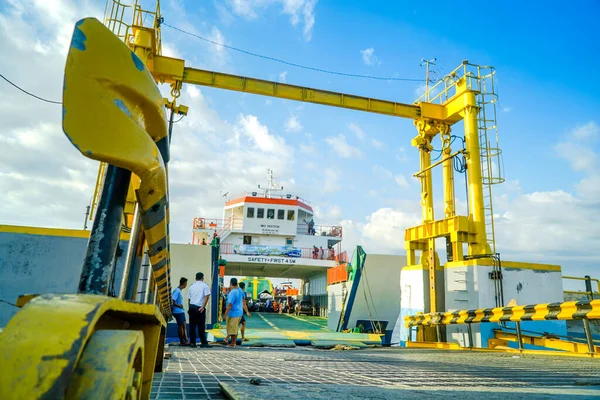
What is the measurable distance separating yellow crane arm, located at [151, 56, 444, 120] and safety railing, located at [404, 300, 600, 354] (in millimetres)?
6857

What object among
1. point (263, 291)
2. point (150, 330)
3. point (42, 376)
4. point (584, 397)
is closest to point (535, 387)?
point (584, 397)

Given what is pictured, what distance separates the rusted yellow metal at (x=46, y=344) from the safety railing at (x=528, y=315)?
703 cm

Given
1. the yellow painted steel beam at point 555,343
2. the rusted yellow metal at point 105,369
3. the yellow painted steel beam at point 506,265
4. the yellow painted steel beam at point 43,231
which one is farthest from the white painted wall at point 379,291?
the rusted yellow metal at point 105,369

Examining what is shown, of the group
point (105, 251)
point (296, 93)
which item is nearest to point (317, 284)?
point (296, 93)

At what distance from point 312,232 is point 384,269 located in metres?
12.4

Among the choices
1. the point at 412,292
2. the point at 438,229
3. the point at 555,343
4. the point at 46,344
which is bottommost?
the point at 555,343

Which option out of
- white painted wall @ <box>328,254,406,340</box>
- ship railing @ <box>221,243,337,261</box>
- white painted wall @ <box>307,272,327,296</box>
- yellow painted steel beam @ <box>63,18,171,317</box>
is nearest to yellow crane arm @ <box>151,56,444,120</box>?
white painted wall @ <box>328,254,406,340</box>

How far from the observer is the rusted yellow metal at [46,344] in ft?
2.97

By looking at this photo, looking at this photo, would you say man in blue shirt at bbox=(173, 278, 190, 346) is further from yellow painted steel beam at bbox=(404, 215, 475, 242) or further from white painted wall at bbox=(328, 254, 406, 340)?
white painted wall at bbox=(328, 254, 406, 340)

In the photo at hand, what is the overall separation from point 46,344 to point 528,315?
8.16 meters

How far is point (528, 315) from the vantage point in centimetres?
748

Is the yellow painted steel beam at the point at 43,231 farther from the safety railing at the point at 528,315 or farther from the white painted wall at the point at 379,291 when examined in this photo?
the white painted wall at the point at 379,291

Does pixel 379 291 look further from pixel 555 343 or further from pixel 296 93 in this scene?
pixel 555 343

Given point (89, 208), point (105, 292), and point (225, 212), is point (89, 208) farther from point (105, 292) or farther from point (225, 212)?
point (225, 212)
